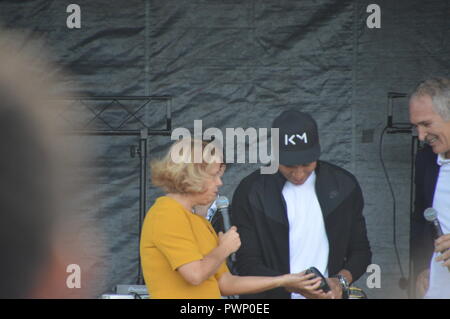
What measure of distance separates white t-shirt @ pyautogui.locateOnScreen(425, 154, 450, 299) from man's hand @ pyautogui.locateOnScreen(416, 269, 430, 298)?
0.04 m

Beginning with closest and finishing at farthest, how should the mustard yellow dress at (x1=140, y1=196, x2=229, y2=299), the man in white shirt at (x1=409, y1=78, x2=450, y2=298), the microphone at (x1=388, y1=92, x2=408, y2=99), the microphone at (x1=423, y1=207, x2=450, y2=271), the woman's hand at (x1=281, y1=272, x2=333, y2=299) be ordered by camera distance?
the mustard yellow dress at (x1=140, y1=196, x2=229, y2=299)
the woman's hand at (x1=281, y1=272, x2=333, y2=299)
the microphone at (x1=423, y1=207, x2=450, y2=271)
the man in white shirt at (x1=409, y1=78, x2=450, y2=298)
the microphone at (x1=388, y1=92, x2=408, y2=99)

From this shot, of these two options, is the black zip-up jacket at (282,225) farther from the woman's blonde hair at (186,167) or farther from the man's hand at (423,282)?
the woman's blonde hair at (186,167)

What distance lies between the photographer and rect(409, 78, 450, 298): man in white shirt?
341 cm

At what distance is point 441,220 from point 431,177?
0.20 meters

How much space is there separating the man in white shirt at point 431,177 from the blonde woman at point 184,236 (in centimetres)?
100

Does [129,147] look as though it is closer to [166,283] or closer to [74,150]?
A: [74,150]

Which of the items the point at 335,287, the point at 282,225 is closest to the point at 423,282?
the point at 335,287

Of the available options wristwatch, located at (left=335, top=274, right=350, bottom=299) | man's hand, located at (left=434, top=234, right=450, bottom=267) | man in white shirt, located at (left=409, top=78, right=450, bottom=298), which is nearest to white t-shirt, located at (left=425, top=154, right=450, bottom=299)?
man in white shirt, located at (left=409, top=78, right=450, bottom=298)

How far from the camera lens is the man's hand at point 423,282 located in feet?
11.5

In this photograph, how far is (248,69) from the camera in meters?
4.63

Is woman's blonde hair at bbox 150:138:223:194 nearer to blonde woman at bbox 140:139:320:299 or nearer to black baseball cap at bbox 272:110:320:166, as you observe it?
blonde woman at bbox 140:139:320:299

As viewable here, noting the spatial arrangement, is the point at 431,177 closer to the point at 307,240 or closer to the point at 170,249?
the point at 307,240

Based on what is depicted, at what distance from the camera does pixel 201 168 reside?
2.82m

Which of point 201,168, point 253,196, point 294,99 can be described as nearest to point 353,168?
point 294,99
